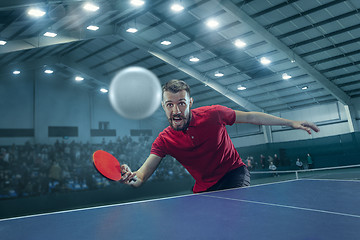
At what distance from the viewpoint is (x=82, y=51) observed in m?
16.7

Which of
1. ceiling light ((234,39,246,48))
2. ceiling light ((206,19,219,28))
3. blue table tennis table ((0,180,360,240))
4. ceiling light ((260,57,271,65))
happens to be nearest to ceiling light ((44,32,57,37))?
ceiling light ((206,19,219,28))

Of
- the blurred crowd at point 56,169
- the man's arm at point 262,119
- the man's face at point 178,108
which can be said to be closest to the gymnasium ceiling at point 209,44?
the blurred crowd at point 56,169

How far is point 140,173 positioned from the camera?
9.70ft

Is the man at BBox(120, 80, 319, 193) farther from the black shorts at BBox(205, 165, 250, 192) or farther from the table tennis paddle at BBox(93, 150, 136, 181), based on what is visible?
the table tennis paddle at BBox(93, 150, 136, 181)

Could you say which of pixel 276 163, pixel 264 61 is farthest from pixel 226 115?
pixel 276 163

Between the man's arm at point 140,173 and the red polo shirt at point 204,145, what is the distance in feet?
0.34

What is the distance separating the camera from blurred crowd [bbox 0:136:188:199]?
33.7 ft

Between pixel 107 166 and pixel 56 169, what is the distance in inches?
383

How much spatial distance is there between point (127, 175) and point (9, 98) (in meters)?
16.7

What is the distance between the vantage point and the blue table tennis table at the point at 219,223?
4.16ft

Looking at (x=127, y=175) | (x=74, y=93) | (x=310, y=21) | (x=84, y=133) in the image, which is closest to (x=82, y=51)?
(x=74, y=93)

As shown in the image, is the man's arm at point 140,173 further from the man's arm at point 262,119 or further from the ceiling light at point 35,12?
the ceiling light at point 35,12

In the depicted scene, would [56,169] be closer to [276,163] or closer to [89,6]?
[89,6]

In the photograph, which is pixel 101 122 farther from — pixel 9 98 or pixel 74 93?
pixel 9 98
